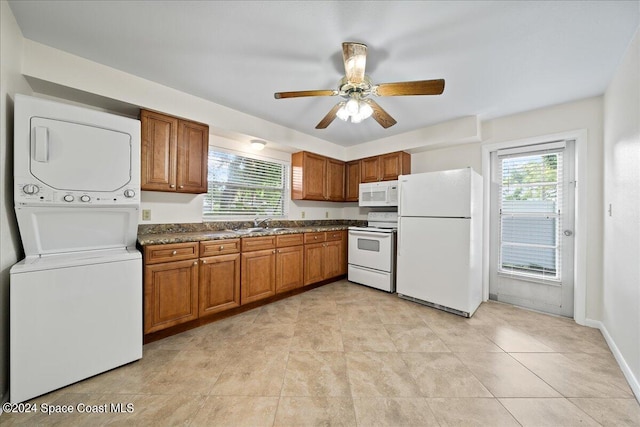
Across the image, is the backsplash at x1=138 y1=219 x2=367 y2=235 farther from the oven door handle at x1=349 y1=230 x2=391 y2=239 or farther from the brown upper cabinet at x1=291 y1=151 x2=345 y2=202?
the oven door handle at x1=349 y1=230 x2=391 y2=239

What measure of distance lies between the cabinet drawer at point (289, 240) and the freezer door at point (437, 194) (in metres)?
1.44

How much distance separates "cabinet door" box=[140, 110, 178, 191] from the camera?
228 cm

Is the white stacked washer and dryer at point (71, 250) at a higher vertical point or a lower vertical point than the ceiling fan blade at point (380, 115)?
lower

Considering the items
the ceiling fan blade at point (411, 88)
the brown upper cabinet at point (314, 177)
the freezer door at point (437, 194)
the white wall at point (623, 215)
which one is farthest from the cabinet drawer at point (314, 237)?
the white wall at point (623, 215)

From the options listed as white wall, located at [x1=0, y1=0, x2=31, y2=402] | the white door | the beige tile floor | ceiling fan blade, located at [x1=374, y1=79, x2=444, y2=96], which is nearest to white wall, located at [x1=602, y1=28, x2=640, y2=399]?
the beige tile floor

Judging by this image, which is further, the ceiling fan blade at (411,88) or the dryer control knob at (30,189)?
the ceiling fan blade at (411,88)

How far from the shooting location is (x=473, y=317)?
2664 mm

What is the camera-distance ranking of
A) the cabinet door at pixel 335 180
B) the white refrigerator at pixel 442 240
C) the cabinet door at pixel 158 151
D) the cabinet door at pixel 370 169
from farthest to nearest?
1. the cabinet door at pixel 335 180
2. the cabinet door at pixel 370 169
3. the white refrigerator at pixel 442 240
4. the cabinet door at pixel 158 151

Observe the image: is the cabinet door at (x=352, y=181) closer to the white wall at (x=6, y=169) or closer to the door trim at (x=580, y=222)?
the door trim at (x=580, y=222)

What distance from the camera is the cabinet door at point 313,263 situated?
340 centimetres

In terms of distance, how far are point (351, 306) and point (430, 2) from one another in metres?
2.86

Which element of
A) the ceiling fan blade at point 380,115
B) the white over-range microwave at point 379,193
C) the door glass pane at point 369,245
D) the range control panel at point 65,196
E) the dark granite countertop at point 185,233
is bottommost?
the door glass pane at point 369,245

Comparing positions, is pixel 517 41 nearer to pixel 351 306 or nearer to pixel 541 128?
pixel 541 128

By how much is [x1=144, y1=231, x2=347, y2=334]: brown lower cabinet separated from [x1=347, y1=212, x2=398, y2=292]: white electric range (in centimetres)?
53
